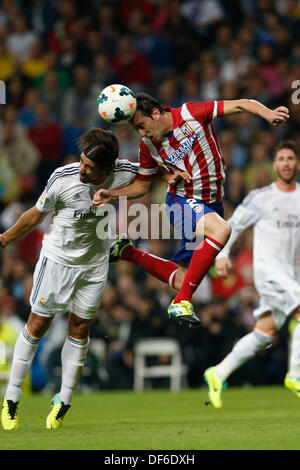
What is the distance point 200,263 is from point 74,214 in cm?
123

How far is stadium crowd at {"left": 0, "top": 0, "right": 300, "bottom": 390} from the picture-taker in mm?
15102

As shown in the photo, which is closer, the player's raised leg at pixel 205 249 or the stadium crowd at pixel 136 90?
the player's raised leg at pixel 205 249

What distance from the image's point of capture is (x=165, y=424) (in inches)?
330

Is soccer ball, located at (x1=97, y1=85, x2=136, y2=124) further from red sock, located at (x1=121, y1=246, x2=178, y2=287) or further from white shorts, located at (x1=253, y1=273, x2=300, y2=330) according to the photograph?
white shorts, located at (x1=253, y1=273, x2=300, y2=330)

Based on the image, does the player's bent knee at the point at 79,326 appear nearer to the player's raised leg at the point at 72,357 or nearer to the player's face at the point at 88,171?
the player's raised leg at the point at 72,357

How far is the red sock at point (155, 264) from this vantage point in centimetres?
904

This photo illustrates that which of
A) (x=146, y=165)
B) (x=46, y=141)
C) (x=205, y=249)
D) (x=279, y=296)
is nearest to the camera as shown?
(x=205, y=249)

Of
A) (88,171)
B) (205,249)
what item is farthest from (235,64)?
(88,171)

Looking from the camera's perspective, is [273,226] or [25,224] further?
[273,226]

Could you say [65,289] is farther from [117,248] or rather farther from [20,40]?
[20,40]

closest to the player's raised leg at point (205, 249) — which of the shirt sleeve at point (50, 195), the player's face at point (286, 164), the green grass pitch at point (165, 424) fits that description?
the green grass pitch at point (165, 424)

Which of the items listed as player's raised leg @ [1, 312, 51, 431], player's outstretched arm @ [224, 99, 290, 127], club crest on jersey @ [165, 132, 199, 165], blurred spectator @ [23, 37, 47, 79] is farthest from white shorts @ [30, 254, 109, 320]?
blurred spectator @ [23, 37, 47, 79]

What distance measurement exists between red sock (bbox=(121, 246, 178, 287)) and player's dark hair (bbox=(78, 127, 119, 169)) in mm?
1564

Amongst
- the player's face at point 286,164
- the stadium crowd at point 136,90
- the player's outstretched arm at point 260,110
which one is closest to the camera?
the player's outstretched arm at point 260,110
